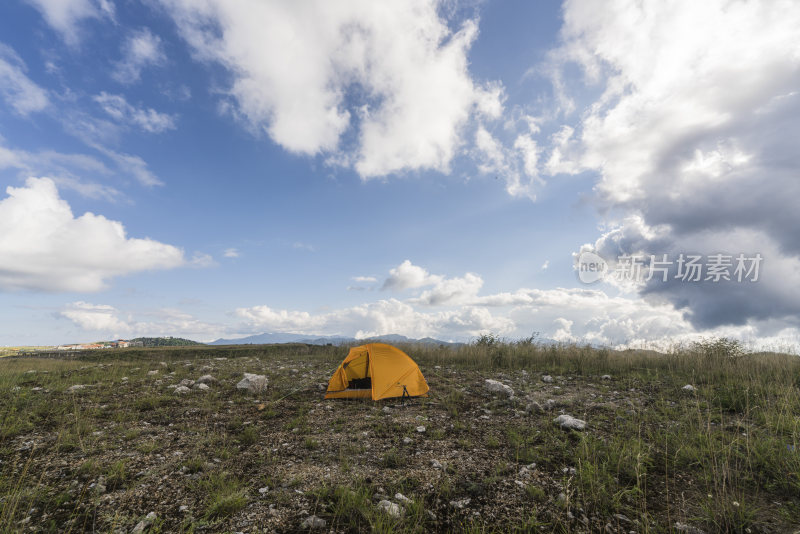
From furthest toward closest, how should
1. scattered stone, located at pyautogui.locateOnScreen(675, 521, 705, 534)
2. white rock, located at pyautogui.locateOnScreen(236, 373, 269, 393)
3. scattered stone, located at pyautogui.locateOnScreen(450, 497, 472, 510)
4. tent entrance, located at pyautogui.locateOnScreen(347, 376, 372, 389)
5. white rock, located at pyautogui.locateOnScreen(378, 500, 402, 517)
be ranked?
tent entrance, located at pyautogui.locateOnScreen(347, 376, 372, 389) → white rock, located at pyautogui.locateOnScreen(236, 373, 269, 393) → scattered stone, located at pyautogui.locateOnScreen(450, 497, 472, 510) → white rock, located at pyautogui.locateOnScreen(378, 500, 402, 517) → scattered stone, located at pyautogui.locateOnScreen(675, 521, 705, 534)

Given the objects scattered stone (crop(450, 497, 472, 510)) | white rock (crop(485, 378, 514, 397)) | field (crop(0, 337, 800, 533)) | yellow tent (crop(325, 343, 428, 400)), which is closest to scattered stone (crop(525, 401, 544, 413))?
field (crop(0, 337, 800, 533))

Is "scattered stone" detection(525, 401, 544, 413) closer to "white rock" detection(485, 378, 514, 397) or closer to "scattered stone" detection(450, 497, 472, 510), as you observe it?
"white rock" detection(485, 378, 514, 397)

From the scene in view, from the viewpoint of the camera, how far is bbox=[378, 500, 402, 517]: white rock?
4.04 m

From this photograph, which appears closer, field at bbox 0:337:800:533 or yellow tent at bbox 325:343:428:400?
field at bbox 0:337:800:533

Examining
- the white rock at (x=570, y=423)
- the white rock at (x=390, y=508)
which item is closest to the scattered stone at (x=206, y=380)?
the white rock at (x=390, y=508)

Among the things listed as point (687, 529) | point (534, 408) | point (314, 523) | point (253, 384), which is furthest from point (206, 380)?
point (687, 529)

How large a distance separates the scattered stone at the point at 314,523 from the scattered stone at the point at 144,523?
191 centimetres

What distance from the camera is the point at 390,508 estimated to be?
411cm

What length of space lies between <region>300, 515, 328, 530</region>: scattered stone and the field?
30mm

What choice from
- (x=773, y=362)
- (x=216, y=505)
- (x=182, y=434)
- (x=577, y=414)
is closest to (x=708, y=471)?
(x=577, y=414)

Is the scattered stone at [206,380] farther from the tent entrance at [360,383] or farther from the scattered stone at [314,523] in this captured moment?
the scattered stone at [314,523]

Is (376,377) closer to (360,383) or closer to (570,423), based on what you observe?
(360,383)

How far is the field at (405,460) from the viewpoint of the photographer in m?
4.07

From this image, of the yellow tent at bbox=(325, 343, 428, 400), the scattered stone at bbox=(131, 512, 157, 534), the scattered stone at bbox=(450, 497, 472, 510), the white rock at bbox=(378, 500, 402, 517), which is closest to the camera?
the scattered stone at bbox=(131, 512, 157, 534)
